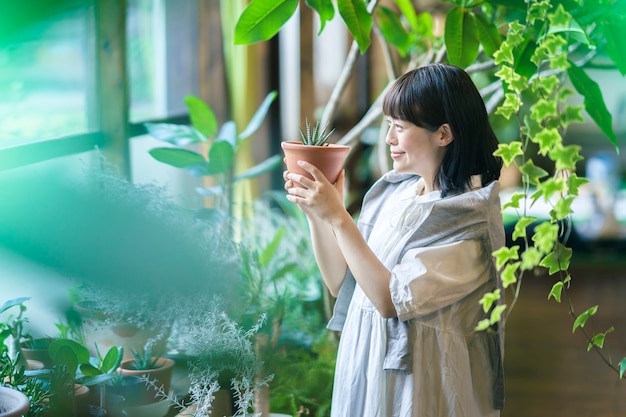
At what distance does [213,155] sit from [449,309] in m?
0.95

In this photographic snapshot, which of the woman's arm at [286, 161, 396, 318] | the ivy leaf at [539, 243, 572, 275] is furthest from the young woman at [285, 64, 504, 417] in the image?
the ivy leaf at [539, 243, 572, 275]

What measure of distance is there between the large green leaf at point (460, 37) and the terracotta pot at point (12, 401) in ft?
3.34

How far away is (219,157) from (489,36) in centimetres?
84

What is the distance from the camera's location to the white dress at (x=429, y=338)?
121 cm

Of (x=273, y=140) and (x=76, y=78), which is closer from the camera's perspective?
(x=76, y=78)

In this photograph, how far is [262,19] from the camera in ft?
4.75

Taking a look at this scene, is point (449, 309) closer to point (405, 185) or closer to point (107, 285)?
point (405, 185)

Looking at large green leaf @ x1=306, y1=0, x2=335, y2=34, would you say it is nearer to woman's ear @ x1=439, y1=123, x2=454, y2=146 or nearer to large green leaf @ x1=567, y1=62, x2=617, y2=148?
woman's ear @ x1=439, y1=123, x2=454, y2=146

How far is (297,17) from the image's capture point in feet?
12.0

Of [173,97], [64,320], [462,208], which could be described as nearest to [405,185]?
[462,208]

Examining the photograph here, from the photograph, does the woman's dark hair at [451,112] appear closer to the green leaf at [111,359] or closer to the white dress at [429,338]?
the white dress at [429,338]

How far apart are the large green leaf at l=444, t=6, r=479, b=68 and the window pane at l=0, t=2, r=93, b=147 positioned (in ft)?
2.85

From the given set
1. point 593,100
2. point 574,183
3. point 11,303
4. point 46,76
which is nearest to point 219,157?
point 46,76

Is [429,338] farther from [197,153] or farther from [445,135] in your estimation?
[197,153]
